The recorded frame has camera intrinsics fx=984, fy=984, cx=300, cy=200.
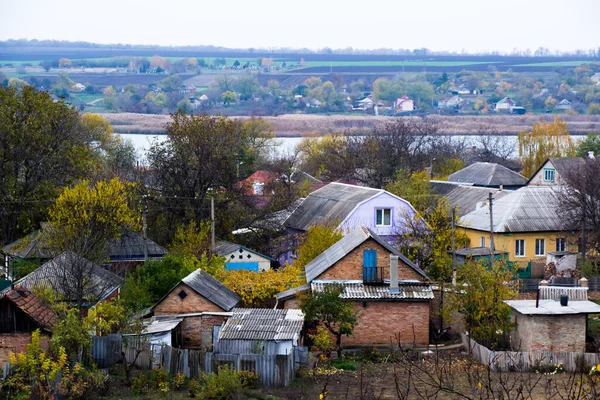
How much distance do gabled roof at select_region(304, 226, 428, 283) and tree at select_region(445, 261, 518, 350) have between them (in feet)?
5.28

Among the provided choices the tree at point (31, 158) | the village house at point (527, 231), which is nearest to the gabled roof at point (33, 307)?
the tree at point (31, 158)

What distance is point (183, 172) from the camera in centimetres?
4212

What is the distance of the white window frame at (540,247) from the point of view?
4306 centimetres

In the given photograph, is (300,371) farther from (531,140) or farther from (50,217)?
(531,140)

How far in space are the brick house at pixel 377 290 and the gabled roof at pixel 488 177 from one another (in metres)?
33.9

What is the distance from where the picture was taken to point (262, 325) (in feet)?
82.0

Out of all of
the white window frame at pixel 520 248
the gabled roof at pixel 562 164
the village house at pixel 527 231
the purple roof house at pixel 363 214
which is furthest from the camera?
the gabled roof at pixel 562 164

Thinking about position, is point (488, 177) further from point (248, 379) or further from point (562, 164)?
point (248, 379)

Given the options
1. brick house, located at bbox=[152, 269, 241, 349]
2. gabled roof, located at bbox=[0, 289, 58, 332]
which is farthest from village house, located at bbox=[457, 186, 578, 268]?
gabled roof, located at bbox=[0, 289, 58, 332]

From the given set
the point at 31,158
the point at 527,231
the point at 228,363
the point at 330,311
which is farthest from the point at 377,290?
the point at 31,158

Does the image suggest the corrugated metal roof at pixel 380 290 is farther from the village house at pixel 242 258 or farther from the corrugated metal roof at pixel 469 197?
the corrugated metal roof at pixel 469 197

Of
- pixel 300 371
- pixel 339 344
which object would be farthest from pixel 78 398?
pixel 339 344

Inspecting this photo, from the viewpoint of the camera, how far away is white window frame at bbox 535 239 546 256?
43.1 m

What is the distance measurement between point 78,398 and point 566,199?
88.1 ft
